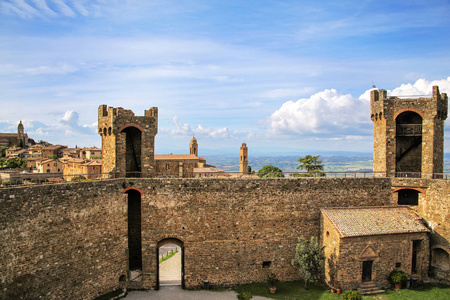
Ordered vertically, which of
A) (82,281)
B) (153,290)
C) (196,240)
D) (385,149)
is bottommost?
(153,290)

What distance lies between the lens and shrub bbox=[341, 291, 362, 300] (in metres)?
19.2

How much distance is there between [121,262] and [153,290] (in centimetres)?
280

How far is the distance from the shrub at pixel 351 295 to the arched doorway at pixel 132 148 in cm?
1627

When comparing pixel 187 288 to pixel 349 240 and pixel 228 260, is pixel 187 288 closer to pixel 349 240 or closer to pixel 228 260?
pixel 228 260

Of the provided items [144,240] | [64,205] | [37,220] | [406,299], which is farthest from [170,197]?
[406,299]

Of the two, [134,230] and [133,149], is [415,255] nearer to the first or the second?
[134,230]

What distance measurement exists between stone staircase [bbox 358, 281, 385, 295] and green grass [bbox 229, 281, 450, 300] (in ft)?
1.03

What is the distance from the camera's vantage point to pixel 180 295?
2084 centimetres

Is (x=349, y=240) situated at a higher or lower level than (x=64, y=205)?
lower

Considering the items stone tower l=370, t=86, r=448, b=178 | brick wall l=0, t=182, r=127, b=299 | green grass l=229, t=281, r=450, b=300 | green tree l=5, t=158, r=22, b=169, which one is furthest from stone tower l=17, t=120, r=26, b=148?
stone tower l=370, t=86, r=448, b=178

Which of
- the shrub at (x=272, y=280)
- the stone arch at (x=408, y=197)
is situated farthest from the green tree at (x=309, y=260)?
the stone arch at (x=408, y=197)

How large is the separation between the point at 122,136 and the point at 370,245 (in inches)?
718

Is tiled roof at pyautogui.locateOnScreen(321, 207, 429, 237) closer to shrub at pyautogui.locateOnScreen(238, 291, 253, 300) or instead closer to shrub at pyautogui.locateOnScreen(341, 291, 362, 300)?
shrub at pyautogui.locateOnScreen(341, 291, 362, 300)

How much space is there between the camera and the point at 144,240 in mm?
21703
